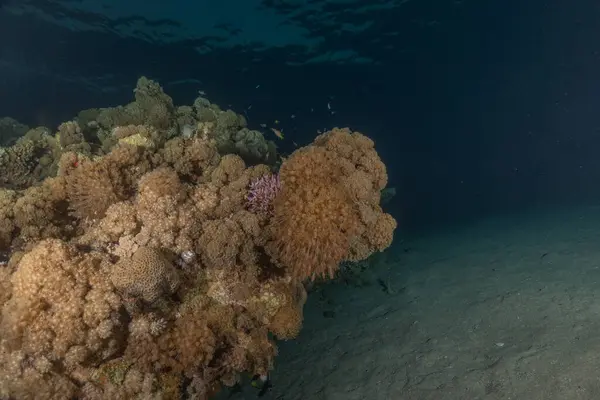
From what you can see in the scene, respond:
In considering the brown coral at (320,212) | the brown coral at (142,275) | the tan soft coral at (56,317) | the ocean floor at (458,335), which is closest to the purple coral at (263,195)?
the brown coral at (320,212)

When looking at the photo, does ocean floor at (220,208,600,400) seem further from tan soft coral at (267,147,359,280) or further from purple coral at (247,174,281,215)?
purple coral at (247,174,281,215)

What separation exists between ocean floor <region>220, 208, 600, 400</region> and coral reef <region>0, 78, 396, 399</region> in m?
2.65

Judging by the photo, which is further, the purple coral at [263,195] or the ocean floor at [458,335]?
the ocean floor at [458,335]

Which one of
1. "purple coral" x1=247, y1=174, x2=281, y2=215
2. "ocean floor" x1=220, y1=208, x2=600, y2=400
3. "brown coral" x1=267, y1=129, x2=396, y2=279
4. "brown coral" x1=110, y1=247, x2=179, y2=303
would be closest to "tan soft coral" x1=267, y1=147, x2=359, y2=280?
"brown coral" x1=267, y1=129, x2=396, y2=279

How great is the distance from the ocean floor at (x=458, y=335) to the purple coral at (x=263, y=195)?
4.14m

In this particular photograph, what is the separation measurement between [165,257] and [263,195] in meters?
1.62

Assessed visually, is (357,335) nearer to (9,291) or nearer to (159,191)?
(159,191)

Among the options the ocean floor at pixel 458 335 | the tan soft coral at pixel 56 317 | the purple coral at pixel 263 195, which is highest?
the purple coral at pixel 263 195

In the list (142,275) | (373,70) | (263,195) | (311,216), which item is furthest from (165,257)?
(373,70)

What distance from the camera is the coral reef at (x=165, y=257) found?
4.59 meters

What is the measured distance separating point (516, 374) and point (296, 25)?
23.5 metres

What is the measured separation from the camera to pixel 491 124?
62.5m

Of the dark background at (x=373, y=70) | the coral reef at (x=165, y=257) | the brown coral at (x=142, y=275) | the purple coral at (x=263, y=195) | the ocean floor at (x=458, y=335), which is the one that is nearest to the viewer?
the coral reef at (x=165, y=257)

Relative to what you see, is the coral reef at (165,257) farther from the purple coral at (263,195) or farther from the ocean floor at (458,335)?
the ocean floor at (458,335)
